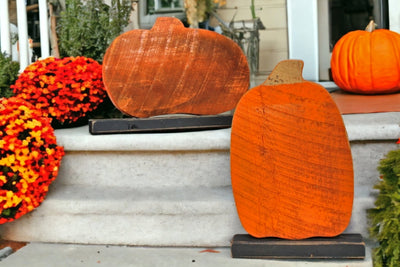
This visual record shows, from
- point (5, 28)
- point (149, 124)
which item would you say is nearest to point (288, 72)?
point (149, 124)

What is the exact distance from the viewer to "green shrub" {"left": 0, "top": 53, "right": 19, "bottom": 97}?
2.45 meters

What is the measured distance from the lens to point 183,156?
1806 mm

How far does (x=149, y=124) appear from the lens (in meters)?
1.85

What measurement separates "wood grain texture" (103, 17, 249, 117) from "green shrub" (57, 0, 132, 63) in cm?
63

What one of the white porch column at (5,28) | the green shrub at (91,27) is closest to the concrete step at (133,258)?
the green shrub at (91,27)

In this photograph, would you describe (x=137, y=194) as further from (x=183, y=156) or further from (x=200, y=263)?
(x=200, y=263)

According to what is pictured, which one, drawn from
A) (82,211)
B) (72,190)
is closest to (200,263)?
(82,211)

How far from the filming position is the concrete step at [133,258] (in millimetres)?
1468

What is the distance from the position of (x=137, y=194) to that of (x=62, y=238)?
33 centimetres

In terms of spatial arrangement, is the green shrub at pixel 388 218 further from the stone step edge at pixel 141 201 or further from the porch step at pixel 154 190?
the stone step edge at pixel 141 201

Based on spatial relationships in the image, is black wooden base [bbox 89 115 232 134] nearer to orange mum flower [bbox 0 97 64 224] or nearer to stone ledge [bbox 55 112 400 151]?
stone ledge [bbox 55 112 400 151]

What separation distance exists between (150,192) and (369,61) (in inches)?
49.7

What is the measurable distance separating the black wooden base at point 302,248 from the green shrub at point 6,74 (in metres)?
1.58

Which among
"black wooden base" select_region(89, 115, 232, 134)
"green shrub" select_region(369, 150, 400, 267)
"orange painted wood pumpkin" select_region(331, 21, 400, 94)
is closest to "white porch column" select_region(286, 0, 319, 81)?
"orange painted wood pumpkin" select_region(331, 21, 400, 94)
